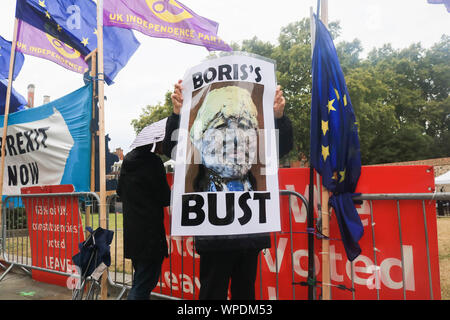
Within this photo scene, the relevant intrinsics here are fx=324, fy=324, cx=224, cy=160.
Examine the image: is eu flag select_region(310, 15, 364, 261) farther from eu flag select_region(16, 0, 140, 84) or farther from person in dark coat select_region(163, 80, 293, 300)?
eu flag select_region(16, 0, 140, 84)

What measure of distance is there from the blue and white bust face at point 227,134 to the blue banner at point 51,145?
283 centimetres

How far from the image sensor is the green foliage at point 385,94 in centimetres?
2052

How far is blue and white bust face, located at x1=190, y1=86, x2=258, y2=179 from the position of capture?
1929 mm

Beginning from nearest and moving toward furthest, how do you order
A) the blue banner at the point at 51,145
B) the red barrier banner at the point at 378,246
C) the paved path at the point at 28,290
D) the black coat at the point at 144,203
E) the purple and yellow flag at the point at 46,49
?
the red barrier banner at the point at 378,246, the black coat at the point at 144,203, the paved path at the point at 28,290, the blue banner at the point at 51,145, the purple and yellow flag at the point at 46,49

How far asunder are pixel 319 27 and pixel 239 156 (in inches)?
55.5

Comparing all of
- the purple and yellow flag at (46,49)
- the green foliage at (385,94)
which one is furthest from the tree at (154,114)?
the purple and yellow flag at (46,49)

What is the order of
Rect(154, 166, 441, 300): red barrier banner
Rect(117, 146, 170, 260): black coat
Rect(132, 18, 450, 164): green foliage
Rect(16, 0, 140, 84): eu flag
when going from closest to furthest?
Rect(154, 166, 441, 300): red barrier banner < Rect(117, 146, 170, 260): black coat < Rect(16, 0, 140, 84): eu flag < Rect(132, 18, 450, 164): green foliage

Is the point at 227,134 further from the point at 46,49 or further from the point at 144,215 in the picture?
the point at 46,49

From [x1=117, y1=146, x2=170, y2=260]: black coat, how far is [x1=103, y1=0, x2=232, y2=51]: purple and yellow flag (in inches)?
79.7

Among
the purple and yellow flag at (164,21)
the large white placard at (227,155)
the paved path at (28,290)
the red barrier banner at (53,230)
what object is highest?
the purple and yellow flag at (164,21)

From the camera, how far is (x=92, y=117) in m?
4.27

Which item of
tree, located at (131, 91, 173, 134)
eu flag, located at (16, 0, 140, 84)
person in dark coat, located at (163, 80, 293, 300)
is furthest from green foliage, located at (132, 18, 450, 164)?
person in dark coat, located at (163, 80, 293, 300)

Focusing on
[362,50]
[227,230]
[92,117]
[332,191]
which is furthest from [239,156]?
[362,50]

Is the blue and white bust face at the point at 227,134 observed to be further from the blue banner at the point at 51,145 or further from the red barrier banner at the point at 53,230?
the red barrier banner at the point at 53,230
